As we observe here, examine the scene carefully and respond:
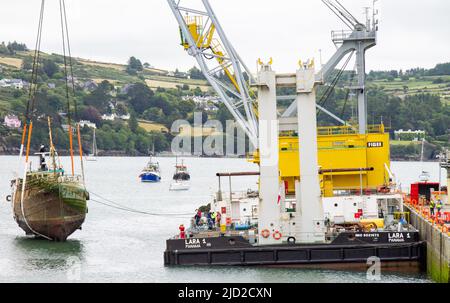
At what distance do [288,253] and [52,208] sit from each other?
658 inches

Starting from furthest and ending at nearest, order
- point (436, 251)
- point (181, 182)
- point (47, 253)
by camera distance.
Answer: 1. point (181, 182)
2. point (47, 253)
3. point (436, 251)

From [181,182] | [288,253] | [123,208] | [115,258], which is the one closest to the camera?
[288,253]

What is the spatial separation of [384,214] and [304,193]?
21.8ft

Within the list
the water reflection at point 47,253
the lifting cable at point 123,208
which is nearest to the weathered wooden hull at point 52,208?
the water reflection at point 47,253

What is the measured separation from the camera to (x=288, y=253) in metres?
42.8

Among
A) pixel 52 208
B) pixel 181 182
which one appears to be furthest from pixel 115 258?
pixel 181 182

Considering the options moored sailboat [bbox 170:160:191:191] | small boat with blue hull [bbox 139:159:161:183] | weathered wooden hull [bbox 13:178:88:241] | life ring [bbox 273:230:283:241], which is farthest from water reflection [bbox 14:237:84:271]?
small boat with blue hull [bbox 139:159:161:183]

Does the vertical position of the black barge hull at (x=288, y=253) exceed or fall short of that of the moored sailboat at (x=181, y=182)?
it falls short

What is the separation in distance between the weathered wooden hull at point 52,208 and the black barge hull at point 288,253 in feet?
44.0

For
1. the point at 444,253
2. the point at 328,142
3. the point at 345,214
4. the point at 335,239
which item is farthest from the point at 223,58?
the point at 444,253

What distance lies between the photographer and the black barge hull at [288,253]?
140ft

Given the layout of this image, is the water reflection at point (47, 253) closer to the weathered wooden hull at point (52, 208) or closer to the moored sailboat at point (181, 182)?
the weathered wooden hull at point (52, 208)

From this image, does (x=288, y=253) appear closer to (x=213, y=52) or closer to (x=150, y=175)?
(x=213, y=52)
